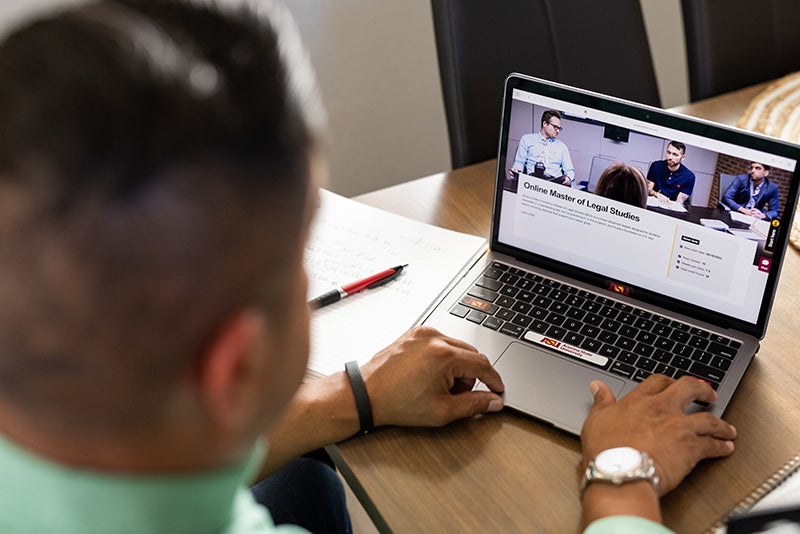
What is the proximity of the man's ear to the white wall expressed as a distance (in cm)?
167

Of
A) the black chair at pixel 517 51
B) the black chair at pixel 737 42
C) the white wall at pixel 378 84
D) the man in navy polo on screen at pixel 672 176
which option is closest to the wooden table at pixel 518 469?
the man in navy polo on screen at pixel 672 176

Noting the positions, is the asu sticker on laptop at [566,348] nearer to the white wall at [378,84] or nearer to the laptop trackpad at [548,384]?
the laptop trackpad at [548,384]

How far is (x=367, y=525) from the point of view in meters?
1.52

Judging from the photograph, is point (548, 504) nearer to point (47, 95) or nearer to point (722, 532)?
point (722, 532)

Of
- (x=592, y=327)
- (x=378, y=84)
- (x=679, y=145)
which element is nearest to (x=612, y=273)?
(x=592, y=327)

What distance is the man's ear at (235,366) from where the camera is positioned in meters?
0.46

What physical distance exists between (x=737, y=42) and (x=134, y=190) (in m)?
1.58

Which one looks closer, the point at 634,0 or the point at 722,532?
the point at 722,532

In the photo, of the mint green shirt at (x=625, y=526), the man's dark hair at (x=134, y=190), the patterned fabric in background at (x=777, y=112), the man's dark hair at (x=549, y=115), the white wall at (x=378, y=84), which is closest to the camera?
the man's dark hair at (x=134, y=190)

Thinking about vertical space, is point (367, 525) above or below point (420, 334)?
below

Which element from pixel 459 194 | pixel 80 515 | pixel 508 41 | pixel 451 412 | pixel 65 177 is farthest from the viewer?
pixel 508 41

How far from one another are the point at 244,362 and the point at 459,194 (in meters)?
0.88

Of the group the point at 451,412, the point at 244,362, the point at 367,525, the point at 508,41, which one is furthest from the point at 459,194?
the point at 244,362

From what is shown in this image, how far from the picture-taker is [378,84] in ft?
7.59
